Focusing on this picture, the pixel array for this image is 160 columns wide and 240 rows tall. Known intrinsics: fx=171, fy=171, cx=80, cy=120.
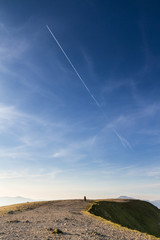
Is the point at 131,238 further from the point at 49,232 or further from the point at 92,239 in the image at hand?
the point at 49,232

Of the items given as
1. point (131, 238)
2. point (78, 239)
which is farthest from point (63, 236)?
point (131, 238)

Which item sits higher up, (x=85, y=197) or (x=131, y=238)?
(x=85, y=197)

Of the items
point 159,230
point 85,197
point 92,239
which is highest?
point 85,197

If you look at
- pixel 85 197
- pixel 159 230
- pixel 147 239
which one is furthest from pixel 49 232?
pixel 159 230

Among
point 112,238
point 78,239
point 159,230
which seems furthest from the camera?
point 159,230

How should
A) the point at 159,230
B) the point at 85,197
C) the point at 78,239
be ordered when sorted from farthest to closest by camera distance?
the point at 85,197 < the point at 159,230 < the point at 78,239

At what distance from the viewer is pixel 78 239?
1809 cm

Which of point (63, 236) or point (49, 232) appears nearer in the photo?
point (63, 236)

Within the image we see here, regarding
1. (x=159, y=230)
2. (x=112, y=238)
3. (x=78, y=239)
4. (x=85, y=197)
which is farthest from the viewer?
(x=85, y=197)

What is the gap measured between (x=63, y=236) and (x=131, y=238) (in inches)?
320

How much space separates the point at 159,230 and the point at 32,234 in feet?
204

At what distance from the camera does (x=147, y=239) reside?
→ 67.1 feet

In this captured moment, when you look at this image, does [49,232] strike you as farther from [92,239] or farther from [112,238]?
[112,238]

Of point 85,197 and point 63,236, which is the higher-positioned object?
point 85,197
